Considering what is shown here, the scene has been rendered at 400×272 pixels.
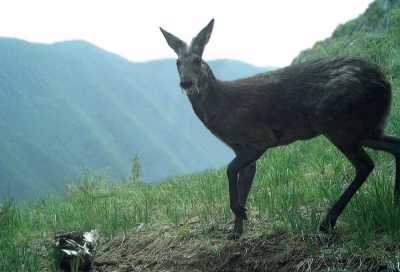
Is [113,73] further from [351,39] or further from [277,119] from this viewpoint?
[277,119]

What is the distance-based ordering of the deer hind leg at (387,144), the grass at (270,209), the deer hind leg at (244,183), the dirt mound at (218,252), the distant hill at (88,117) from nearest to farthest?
the dirt mound at (218,252) < the grass at (270,209) < the deer hind leg at (387,144) < the deer hind leg at (244,183) < the distant hill at (88,117)

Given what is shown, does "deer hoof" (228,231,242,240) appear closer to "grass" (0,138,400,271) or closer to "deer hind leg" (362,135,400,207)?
"grass" (0,138,400,271)

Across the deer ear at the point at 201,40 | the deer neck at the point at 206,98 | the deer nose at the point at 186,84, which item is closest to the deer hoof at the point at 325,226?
the deer neck at the point at 206,98

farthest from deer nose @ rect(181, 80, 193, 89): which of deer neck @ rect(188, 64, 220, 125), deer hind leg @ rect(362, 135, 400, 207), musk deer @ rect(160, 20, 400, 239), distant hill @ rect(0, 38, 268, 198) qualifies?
distant hill @ rect(0, 38, 268, 198)

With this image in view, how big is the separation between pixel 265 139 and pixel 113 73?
172 ft

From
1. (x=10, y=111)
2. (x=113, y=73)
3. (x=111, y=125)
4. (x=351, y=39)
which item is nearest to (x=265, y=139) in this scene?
(x=351, y=39)

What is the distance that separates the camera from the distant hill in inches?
1292

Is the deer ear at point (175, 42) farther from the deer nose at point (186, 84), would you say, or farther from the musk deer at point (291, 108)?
the deer nose at point (186, 84)

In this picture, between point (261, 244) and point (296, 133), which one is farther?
point (296, 133)

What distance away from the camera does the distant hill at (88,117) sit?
32.8m

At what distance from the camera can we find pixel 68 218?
19.1 feet

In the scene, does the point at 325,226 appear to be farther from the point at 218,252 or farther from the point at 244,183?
the point at 244,183

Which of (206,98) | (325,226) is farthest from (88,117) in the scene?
(325,226)

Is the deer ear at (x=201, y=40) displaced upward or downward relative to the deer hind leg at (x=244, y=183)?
upward
